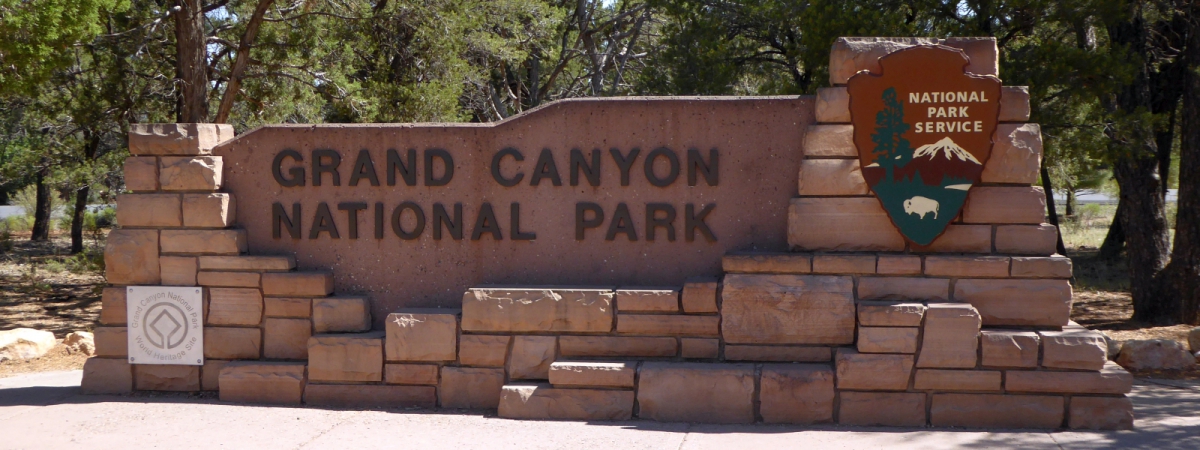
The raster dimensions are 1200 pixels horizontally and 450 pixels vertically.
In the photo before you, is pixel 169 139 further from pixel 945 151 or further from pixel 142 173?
pixel 945 151

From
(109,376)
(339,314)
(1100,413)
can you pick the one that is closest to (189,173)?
(339,314)

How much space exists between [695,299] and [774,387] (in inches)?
29.5

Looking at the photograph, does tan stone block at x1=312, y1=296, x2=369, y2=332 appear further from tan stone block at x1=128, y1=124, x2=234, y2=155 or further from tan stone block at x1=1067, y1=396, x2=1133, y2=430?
tan stone block at x1=1067, y1=396, x2=1133, y2=430

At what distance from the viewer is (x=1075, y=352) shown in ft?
18.7

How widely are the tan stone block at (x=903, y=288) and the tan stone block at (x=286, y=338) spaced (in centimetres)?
382

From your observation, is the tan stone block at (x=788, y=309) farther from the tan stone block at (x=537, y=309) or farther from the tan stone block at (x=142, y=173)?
the tan stone block at (x=142, y=173)

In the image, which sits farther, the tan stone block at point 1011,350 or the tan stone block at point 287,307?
the tan stone block at point 287,307

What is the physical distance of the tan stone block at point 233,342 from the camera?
6699mm

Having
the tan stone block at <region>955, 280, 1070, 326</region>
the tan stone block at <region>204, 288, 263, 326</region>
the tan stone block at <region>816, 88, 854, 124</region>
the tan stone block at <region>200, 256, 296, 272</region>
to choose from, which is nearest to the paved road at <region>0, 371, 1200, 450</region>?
the tan stone block at <region>204, 288, 263, 326</region>

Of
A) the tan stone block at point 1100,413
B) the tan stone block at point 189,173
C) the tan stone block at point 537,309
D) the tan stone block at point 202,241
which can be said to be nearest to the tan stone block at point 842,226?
the tan stone block at point 537,309

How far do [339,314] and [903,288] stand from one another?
3.80 metres

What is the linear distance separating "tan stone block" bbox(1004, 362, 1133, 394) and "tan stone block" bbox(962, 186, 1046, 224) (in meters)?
0.95

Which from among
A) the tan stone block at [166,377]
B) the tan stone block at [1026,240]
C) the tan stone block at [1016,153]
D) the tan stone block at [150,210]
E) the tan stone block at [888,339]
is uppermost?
the tan stone block at [1016,153]

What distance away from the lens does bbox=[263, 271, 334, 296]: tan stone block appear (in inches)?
258
